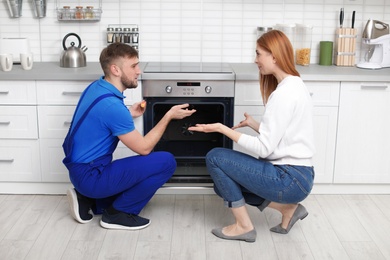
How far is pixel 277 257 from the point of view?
10.3 feet

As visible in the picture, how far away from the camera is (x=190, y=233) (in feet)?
11.2

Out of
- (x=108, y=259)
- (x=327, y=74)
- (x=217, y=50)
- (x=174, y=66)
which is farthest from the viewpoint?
(x=217, y=50)

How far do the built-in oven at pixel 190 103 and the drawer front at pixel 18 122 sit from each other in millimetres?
723

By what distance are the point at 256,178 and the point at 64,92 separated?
1.41 metres

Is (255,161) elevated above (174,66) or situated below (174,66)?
below

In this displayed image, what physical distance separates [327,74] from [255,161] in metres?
0.96

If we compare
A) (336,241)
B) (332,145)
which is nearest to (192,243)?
(336,241)

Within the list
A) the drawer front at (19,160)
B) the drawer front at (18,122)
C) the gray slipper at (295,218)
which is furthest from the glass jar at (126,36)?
the gray slipper at (295,218)

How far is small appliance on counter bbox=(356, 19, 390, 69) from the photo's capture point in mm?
4156

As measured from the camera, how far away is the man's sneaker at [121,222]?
11.4 ft

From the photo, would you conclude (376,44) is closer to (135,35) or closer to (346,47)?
(346,47)

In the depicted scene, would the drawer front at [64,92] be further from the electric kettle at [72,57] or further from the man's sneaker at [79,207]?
the man's sneaker at [79,207]

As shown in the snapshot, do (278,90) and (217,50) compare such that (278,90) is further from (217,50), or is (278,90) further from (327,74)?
(217,50)

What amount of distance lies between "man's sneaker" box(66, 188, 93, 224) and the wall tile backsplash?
1.26 meters
